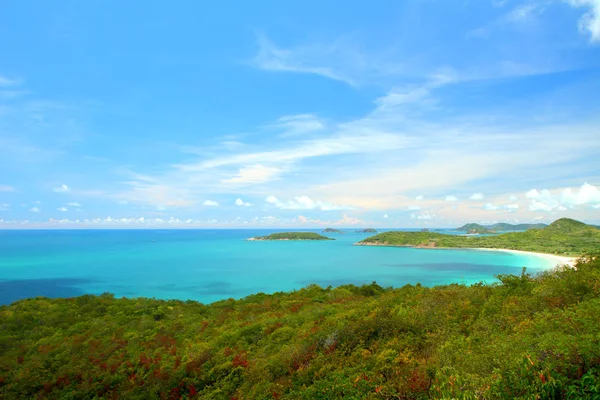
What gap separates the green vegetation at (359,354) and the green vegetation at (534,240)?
92.1 metres

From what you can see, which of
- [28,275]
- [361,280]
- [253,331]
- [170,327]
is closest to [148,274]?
[28,275]

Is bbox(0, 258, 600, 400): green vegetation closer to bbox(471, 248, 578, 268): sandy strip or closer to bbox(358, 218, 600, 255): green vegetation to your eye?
bbox(471, 248, 578, 268): sandy strip

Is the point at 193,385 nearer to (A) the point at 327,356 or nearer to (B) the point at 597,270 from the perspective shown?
(A) the point at 327,356

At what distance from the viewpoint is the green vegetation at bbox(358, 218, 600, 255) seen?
96.4 m

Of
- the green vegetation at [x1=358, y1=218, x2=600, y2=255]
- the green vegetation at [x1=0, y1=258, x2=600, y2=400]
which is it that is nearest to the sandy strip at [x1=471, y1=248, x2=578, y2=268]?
the green vegetation at [x1=358, y1=218, x2=600, y2=255]

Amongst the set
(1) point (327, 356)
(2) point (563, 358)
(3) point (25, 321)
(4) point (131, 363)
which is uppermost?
(2) point (563, 358)

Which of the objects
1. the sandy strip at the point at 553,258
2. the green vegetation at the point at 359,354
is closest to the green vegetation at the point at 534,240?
the sandy strip at the point at 553,258

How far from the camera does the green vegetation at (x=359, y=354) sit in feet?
18.0

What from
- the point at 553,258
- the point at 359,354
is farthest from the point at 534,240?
the point at 359,354

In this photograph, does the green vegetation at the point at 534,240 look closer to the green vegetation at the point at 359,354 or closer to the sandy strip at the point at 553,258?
the sandy strip at the point at 553,258

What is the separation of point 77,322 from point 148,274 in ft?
145

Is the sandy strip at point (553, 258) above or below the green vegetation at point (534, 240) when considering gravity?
below

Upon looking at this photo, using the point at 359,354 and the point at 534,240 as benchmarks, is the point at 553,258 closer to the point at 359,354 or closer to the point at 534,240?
the point at 534,240

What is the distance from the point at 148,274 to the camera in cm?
6297
